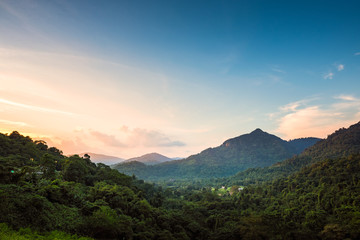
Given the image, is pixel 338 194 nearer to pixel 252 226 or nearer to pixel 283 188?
pixel 283 188

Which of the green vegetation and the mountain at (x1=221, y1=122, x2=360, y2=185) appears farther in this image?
the mountain at (x1=221, y1=122, x2=360, y2=185)

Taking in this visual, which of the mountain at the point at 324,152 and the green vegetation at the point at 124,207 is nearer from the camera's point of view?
the green vegetation at the point at 124,207

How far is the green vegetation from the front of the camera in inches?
540

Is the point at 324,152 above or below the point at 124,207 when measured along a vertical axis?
above

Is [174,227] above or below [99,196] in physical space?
below

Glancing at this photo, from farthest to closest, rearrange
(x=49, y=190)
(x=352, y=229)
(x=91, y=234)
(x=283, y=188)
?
1. (x=283, y=188)
2. (x=352, y=229)
3. (x=49, y=190)
4. (x=91, y=234)

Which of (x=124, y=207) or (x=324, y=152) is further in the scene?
(x=324, y=152)

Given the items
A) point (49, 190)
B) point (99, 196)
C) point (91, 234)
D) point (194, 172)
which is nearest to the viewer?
point (91, 234)

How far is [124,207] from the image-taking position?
24.8 metres

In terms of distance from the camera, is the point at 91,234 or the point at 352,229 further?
the point at 352,229

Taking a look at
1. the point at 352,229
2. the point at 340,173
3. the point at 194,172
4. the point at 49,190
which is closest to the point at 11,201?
the point at 49,190

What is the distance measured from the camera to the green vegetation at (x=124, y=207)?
1371 centimetres

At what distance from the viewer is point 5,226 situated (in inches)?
Result: 429

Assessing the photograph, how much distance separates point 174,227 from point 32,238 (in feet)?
63.0
